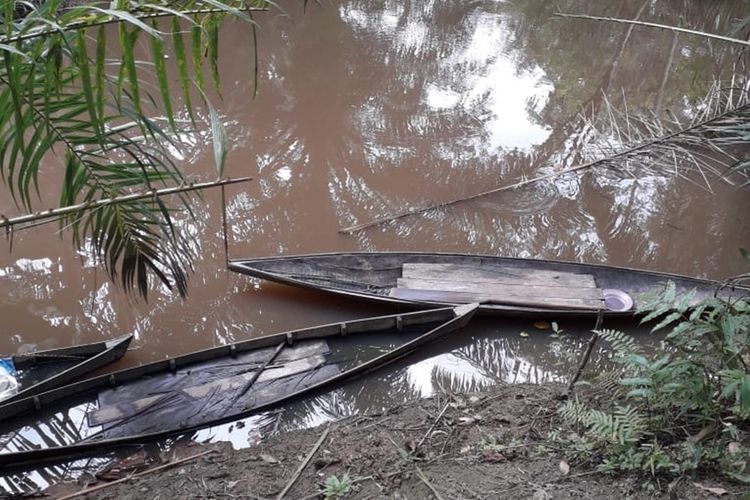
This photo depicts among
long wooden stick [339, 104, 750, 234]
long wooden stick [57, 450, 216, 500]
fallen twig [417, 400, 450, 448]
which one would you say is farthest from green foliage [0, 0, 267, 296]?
long wooden stick [339, 104, 750, 234]

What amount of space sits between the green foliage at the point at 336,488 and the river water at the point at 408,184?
0.94 meters

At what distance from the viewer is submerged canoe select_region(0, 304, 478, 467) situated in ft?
11.1

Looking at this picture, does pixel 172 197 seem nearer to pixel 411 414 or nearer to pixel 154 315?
pixel 154 315

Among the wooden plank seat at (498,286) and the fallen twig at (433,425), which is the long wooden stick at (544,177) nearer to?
the wooden plank seat at (498,286)

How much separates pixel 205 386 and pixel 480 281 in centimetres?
214

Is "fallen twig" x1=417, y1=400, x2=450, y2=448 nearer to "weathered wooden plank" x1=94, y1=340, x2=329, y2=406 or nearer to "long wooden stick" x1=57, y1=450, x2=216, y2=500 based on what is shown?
"weathered wooden plank" x1=94, y1=340, x2=329, y2=406

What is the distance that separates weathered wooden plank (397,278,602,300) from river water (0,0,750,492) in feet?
0.87

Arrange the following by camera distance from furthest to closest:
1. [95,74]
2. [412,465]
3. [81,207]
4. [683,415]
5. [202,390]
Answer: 1. [202,390]
2. [412,465]
3. [683,415]
4. [81,207]
5. [95,74]

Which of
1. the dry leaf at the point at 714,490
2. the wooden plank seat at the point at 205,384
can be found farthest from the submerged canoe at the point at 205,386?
the dry leaf at the point at 714,490

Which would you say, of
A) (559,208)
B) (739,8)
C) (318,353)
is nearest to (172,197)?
(318,353)

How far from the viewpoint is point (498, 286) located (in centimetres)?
450

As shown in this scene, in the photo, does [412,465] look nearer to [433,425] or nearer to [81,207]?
[433,425]

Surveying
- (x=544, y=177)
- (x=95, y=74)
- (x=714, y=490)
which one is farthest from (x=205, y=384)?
(x=544, y=177)

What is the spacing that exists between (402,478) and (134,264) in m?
1.59
